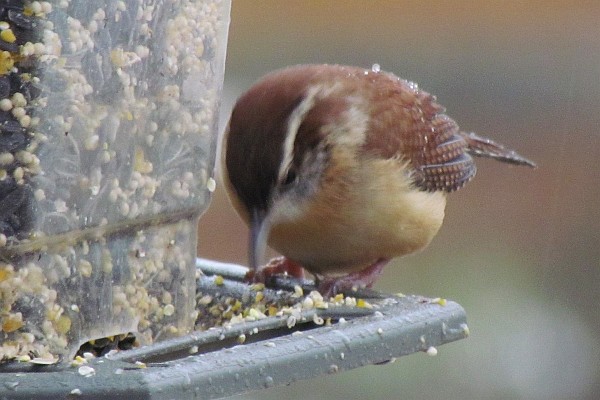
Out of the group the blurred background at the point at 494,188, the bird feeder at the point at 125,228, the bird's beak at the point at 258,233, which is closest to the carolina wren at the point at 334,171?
the bird's beak at the point at 258,233

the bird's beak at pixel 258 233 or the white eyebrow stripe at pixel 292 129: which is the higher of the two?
the white eyebrow stripe at pixel 292 129

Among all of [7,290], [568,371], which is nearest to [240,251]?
[568,371]

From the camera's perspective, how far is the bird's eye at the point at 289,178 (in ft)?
13.6

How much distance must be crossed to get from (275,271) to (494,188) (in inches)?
280

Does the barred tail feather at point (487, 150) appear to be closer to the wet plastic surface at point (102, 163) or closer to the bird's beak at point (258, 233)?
the bird's beak at point (258, 233)

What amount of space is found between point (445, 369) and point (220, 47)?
20.4 ft

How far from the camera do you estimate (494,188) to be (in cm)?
1135

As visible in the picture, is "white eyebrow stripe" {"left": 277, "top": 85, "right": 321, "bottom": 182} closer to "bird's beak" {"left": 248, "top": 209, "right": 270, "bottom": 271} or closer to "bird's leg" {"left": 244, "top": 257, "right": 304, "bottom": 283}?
"bird's beak" {"left": 248, "top": 209, "right": 270, "bottom": 271}

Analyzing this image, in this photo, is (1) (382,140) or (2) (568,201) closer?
(1) (382,140)

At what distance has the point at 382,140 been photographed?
4723 mm

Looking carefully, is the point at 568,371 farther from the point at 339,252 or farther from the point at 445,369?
the point at 339,252

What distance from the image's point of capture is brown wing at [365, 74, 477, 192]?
4793 millimetres

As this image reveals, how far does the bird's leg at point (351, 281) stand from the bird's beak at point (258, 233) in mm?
225

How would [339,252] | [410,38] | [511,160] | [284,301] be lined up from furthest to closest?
1. [410,38]
2. [511,160]
3. [339,252]
4. [284,301]
